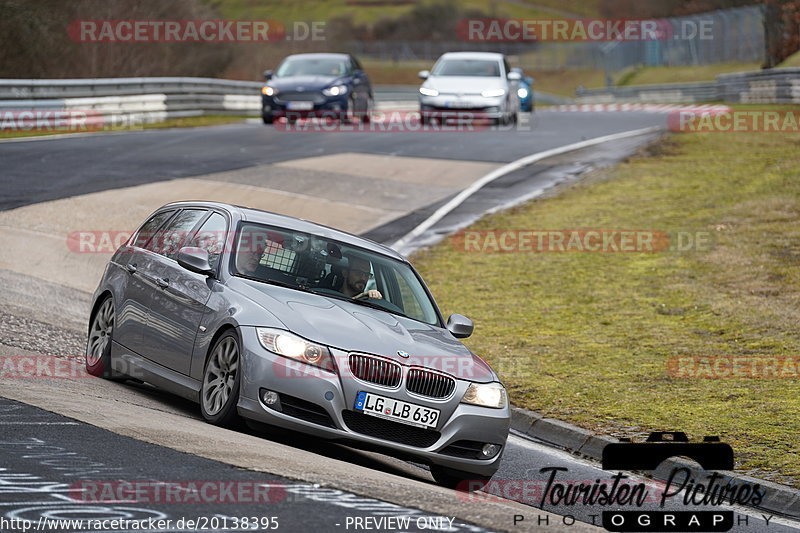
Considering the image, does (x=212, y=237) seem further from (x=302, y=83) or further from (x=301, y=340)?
(x=302, y=83)

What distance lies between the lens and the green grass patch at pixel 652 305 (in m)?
10.9

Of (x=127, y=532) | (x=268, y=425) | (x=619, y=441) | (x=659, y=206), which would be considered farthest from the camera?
(x=659, y=206)

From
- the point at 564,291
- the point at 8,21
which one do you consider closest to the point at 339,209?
the point at 564,291

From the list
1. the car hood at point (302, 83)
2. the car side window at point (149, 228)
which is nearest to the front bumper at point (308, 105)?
the car hood at point (302, 83)

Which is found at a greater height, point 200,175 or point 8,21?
point 8,21

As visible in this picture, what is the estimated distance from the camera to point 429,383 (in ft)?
26.3

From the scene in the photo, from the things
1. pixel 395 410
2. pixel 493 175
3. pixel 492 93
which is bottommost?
pixel 395 410

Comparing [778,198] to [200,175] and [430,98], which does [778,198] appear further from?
[430,98]

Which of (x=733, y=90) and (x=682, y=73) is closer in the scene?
(x=733, y=90)

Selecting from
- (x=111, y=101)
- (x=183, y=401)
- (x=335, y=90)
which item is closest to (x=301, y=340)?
(x=183, y=401)

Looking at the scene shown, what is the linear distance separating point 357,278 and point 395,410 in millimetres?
1627

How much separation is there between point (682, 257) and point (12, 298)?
31.3ft

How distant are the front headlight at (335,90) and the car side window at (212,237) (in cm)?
2175

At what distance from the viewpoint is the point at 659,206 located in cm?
2141
